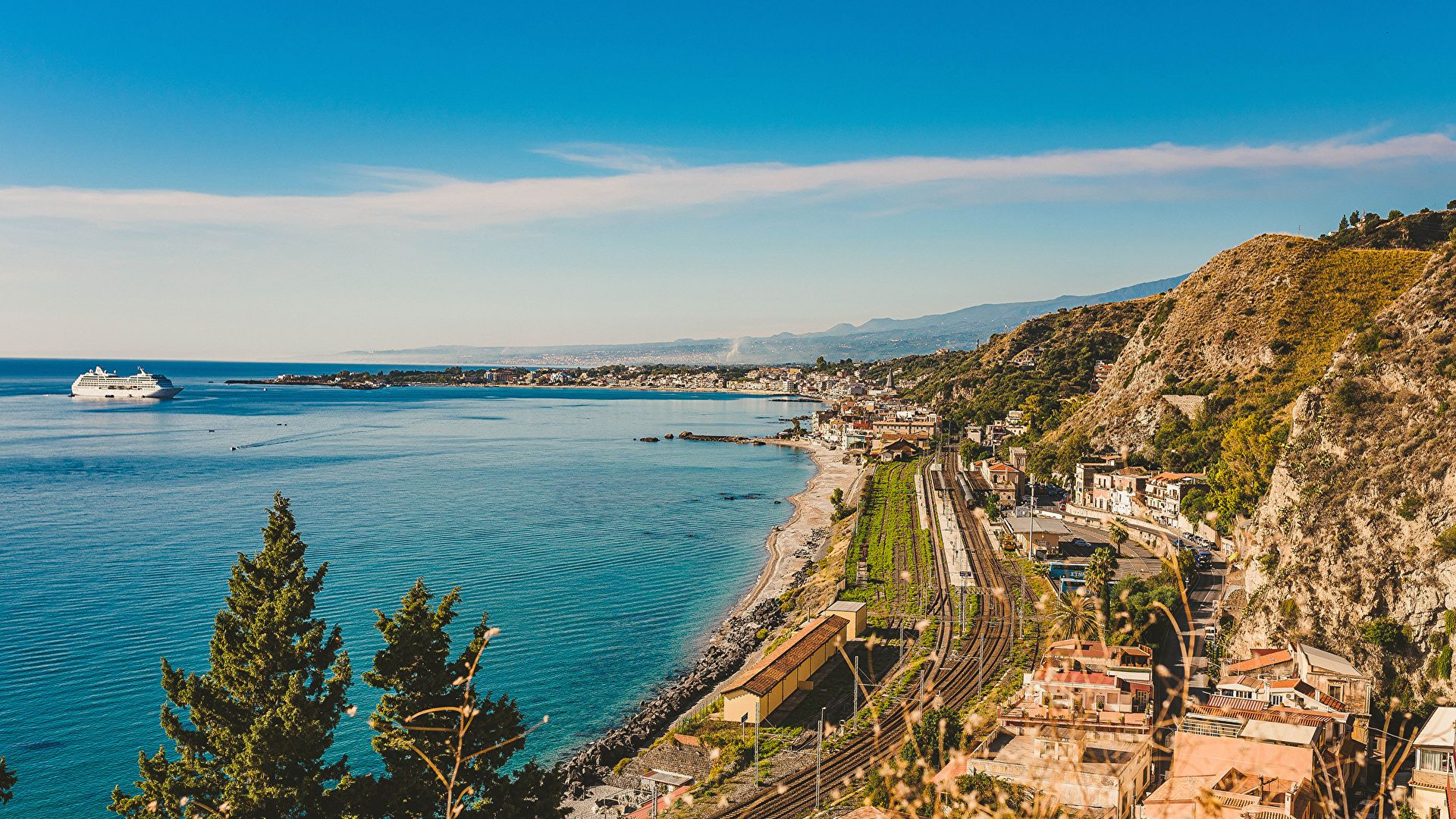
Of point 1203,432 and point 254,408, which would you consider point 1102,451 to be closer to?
point 1203,432

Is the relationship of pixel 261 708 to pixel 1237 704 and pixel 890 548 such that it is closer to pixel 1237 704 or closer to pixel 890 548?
pixel 1237 704

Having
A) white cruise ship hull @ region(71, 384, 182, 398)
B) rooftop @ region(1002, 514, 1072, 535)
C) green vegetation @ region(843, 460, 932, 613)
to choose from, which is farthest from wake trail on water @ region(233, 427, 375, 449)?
rooftop @ region(1002, 514, 1072, 535)

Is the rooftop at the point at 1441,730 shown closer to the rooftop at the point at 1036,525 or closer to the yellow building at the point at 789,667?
the yellow building at the point at 789,667

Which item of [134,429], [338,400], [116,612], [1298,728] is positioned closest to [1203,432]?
[1298,728]

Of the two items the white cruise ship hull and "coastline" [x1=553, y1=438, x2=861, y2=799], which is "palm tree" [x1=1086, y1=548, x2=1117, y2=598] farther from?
the white cruise ship hull

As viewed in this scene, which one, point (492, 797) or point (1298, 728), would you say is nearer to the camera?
point (492, 797)

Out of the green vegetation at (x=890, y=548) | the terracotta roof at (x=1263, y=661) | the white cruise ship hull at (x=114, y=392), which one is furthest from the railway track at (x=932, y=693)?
the white cruise ship hull at (x=114, y=392)
